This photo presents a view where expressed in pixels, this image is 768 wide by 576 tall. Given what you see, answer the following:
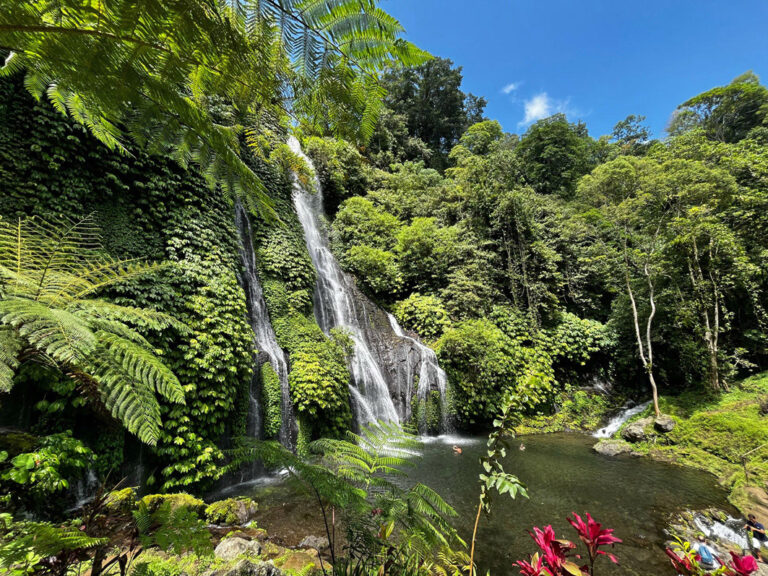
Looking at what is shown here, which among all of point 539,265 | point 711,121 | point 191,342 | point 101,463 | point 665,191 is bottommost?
point 101,463

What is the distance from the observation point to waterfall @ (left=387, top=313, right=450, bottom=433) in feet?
29.0

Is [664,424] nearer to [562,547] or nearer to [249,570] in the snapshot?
[562,547]

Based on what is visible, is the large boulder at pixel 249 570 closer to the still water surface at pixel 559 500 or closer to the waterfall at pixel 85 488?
the still water surface at pixel 559 500

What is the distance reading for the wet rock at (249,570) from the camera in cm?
210

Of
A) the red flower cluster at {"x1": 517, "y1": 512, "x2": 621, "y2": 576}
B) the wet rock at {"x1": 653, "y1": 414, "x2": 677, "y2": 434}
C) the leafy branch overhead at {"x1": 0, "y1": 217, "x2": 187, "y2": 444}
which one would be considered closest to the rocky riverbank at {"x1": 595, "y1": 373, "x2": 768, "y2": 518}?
the wet rock at {"x1": 653, "y1": 414, "x2": 677, "y2": 434}

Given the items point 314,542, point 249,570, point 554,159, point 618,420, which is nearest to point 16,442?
point 249,570

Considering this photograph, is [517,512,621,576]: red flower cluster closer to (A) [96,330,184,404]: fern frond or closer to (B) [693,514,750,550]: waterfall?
(A) [96,330,184,404]: fern frond

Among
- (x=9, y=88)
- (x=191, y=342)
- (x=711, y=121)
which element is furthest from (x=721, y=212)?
(x=711, y=121)

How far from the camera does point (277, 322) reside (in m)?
7.64

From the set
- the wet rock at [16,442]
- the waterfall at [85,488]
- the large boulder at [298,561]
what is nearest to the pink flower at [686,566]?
the large boulder at [298,561]

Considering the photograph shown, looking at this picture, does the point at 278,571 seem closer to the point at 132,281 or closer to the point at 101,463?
the point at 101,463

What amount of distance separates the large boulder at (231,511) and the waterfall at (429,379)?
17.5 feet

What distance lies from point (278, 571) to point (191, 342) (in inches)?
148

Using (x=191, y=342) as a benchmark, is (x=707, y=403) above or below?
below
